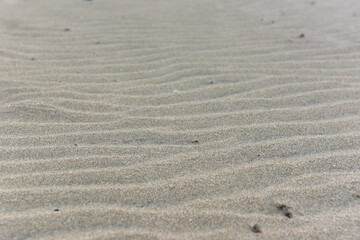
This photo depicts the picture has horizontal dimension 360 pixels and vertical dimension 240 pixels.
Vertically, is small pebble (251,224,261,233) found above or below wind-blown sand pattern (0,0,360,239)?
below

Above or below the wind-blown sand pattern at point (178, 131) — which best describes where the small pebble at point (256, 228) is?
below

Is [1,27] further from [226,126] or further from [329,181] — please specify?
[329,181]

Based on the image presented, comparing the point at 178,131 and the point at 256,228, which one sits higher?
the point at 178,131

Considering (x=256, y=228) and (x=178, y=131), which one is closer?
(x=256, y=228)

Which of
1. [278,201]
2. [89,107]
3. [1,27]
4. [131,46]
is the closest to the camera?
[278,201]

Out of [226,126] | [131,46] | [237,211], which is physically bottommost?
[237,211]

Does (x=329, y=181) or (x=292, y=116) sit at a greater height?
(x=292, y=116)

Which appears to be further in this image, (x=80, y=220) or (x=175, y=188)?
(x=175, y=188)

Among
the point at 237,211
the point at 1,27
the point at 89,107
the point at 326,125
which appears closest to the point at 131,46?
the point at 89,107
